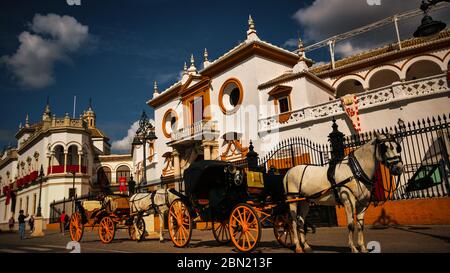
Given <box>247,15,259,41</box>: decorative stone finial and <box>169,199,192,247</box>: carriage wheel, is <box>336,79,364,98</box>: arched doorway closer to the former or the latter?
<box>247,15,259,41</box>: decorative stone finial

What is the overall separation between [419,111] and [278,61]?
32.0ft

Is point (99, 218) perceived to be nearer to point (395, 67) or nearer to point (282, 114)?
point (282, 114)

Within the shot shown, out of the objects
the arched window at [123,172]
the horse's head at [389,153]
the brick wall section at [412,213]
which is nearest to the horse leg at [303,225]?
the horse's head at [389,153]

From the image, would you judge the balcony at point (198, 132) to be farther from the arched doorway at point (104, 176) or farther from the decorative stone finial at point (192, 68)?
the arched doorway at point (104, 176)

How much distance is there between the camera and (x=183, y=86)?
2433cm

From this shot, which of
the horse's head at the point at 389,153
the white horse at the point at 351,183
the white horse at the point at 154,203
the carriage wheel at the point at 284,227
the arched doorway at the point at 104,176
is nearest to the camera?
the horse's head at the point at 389,153

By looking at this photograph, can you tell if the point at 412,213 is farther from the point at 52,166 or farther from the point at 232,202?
the point at 52,166

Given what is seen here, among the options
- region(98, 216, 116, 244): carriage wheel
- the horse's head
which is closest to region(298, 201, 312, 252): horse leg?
the horse's head

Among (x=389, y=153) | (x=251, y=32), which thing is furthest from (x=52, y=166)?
(x=389, y=153)

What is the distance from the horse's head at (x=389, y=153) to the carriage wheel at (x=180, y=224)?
168 inches

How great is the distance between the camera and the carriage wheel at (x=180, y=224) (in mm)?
7118

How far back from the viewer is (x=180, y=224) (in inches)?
290

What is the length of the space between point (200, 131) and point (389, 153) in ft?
53.4

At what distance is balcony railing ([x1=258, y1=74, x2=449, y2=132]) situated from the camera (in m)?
12.9
